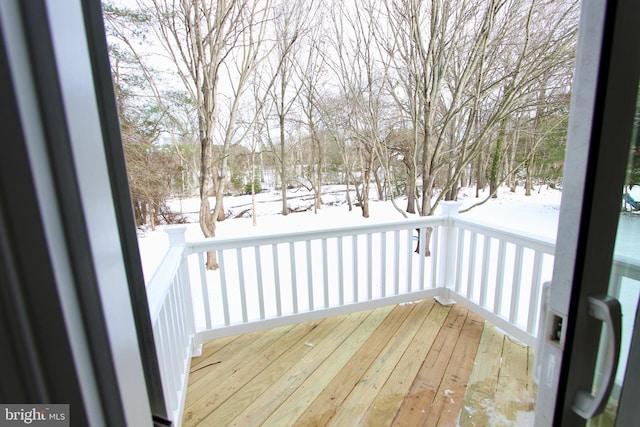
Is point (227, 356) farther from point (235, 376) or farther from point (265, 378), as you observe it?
point (265, 378)

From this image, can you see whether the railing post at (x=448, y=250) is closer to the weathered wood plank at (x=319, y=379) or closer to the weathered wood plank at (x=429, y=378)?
the weathered wood plank at (x=429, y=378)

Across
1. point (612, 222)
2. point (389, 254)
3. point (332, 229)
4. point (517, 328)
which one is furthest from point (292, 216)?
point (612, 222)

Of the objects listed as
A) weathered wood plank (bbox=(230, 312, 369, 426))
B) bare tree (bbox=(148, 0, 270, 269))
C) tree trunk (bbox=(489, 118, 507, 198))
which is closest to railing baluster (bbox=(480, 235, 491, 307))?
weathered wood plank (bbox=(230, 312, 369, 426))

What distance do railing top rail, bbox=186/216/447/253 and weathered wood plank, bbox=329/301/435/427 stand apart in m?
0.79

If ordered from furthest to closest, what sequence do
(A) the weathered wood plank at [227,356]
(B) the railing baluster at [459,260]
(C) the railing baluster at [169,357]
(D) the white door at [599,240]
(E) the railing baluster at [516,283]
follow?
(B) the railing baluster at [459,260]
(E) the railing baluster at [516,283]
(A) the weathered wood plank at [227,356]
(C) the railing baluster at [169,357]
(D) the white door at [599,240]

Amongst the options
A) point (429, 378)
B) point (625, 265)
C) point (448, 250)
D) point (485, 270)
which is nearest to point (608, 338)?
point (625, 265)

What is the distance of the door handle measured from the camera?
49cm

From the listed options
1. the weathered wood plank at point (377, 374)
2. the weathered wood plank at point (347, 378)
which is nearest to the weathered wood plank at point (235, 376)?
the weathered wood plank at point (347, 378)

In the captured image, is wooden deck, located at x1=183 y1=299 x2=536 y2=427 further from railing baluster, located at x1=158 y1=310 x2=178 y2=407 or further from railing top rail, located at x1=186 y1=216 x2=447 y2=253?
railing top rail, located at x1=186 y1=216 x2=447 y2=253

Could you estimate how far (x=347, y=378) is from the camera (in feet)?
5.85

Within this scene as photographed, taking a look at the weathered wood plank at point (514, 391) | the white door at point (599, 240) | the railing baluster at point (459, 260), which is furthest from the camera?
the railing baluster at point (459, 260)

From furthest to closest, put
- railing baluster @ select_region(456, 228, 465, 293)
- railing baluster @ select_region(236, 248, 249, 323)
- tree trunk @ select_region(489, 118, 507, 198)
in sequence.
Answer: tree trunk @ select_region(489, 118, 507, 198)
railing baluster @ select_region(456, 228, 465, 293)
railing baluster @ select_region(236, 248, 249, 323)

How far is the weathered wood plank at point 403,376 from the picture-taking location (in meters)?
1.52

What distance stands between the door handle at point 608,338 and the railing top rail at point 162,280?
1.11 meters
